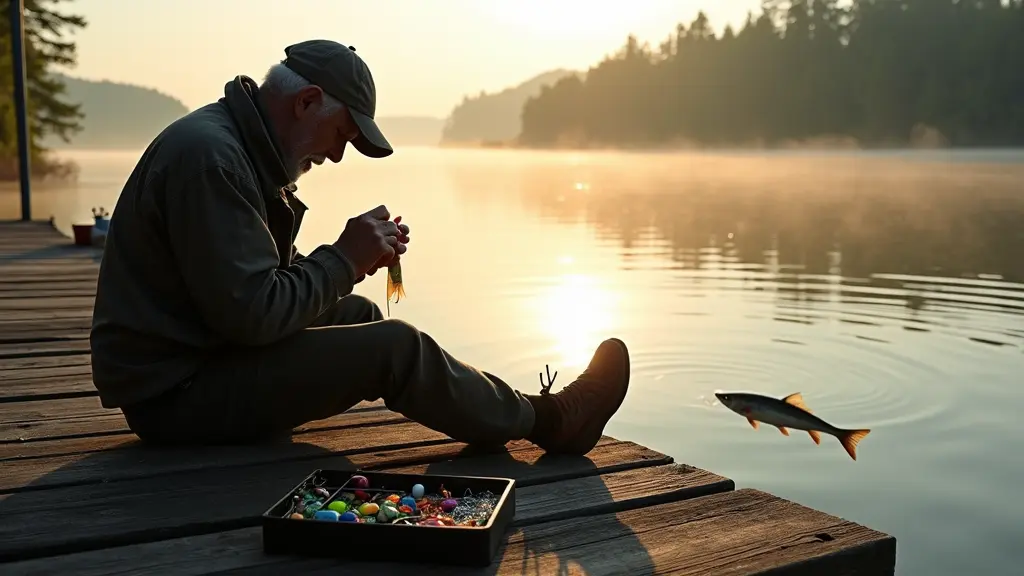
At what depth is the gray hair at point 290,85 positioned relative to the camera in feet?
10.2

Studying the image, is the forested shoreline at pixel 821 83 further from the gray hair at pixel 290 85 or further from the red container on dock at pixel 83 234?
the gray hair at pixel 290 85

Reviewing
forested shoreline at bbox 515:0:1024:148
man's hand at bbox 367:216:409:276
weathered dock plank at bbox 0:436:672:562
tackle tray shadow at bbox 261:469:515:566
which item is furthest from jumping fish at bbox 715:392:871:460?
forested shoreline at bbox 515:0:1024:148

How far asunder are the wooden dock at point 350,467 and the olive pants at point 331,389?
4.7 inches

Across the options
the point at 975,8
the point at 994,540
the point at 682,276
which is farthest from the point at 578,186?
the point at 975,8

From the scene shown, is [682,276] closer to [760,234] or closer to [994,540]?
[760,234]

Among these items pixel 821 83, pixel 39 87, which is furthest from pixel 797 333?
pixel 821 83

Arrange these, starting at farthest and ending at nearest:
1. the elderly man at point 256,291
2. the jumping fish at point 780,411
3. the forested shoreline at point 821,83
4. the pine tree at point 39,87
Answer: the forested shoreline at point 821,83 < the pine tree at point 39,87 < the jumping fish at point 780,411 < the elderly man at point 256,291

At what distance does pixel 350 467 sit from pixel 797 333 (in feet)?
23.2

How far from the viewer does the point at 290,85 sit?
3131 millimetres

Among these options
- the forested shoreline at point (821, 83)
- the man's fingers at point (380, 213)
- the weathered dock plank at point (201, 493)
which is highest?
the forested shoreline at point (821, 83)

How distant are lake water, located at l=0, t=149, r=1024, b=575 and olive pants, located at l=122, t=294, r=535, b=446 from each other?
94.2 inches

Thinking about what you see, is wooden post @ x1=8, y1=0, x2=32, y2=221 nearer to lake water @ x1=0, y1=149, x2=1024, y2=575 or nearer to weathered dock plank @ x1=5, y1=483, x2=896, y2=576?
lake water @ x1=0, y1=149, x2=1024, y2=575

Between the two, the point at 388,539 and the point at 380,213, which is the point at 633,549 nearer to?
the point at 388,539

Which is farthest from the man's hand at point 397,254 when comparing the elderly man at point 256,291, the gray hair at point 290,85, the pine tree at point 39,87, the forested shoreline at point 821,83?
the forested shoreline at point 821,83
